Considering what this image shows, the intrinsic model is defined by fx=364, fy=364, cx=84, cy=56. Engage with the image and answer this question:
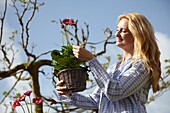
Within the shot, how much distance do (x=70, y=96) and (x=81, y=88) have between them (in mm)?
93

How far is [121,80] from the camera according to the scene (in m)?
1.65

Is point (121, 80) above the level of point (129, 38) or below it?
below

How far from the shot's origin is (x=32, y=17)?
4.61 metres

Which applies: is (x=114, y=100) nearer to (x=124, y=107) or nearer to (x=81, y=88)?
(x=124, y=107)

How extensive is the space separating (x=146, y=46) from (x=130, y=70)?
0.46 feet

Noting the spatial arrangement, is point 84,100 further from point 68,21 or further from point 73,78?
point 68,21

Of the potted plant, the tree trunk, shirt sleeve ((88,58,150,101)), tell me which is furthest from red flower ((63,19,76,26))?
the tree trunk

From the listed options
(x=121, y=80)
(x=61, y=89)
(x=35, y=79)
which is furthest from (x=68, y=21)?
(x=35, y=79)

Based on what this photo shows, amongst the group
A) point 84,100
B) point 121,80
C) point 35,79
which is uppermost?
point 121,80

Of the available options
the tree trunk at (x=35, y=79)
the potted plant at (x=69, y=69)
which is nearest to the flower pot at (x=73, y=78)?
the potted plant at (x=69, y=69)

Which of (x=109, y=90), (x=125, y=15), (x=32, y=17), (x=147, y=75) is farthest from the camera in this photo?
(x=32, y=17)

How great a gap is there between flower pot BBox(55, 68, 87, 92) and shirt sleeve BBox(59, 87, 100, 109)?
80 millimetres

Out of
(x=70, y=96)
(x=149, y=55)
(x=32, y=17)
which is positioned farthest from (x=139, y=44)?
(x=32, y=17)

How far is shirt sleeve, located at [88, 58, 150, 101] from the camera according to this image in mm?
1601
